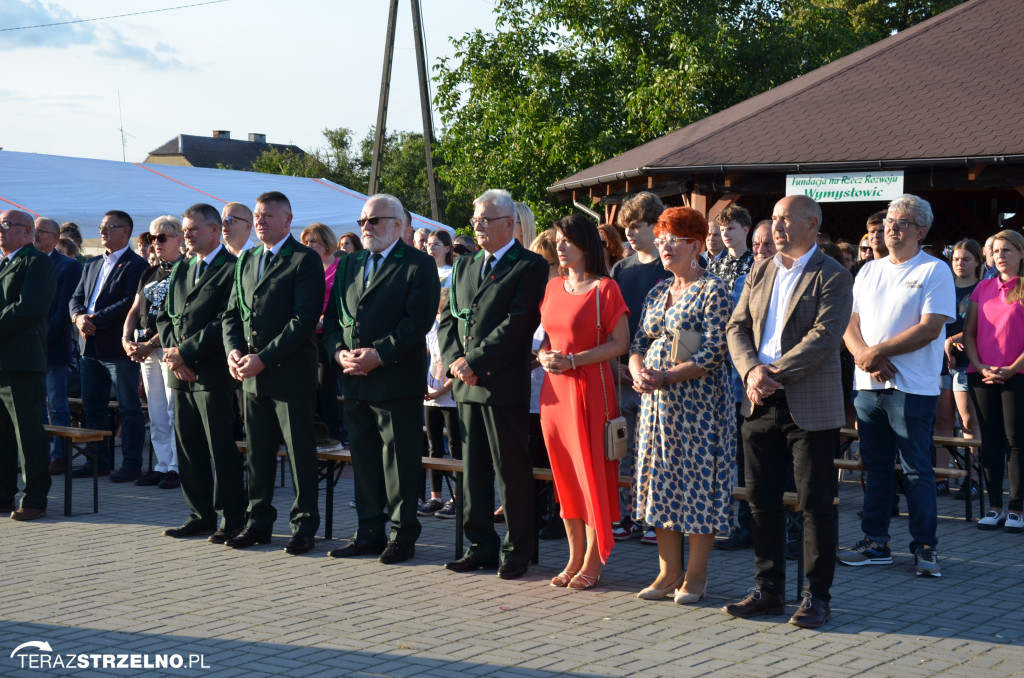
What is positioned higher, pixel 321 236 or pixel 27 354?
pixel 321 236

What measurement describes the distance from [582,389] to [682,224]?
104cm

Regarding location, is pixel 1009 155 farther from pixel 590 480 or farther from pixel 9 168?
pixel 9 168

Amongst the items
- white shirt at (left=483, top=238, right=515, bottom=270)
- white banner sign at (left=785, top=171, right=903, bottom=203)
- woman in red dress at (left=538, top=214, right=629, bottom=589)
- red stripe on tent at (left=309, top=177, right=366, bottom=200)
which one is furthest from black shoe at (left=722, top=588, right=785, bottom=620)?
red stripe on tent at (left=309, top=177, right=366, bottom=200)

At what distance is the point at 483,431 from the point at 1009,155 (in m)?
8.93

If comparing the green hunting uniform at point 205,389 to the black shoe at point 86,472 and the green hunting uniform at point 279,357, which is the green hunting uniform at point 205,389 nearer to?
the green hunting uniform at point 279,357

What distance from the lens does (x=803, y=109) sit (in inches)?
632

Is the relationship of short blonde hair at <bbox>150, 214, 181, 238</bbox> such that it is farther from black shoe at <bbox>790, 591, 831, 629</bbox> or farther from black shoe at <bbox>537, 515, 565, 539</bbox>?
black shoe at <bbox>790, 591, 831, 629</bbox>

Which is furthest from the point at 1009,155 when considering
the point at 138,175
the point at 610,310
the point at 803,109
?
the point at 138,175

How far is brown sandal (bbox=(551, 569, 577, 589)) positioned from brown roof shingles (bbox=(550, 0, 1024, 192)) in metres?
9.07

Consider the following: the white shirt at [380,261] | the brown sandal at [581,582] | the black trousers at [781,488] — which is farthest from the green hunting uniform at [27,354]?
the black trousers at [781,488]

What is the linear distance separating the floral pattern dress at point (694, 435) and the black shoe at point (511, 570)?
94 cm

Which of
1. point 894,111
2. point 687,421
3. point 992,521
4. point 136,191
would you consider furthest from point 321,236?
point 894,111

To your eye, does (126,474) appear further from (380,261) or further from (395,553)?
(380,261)

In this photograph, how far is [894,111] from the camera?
15.1 meters
